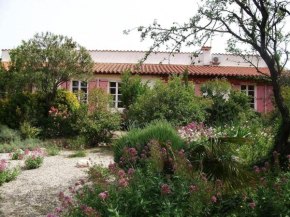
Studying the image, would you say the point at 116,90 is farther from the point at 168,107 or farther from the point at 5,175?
the point at 5,175

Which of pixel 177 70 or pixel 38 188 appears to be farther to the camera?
pixel 177 70

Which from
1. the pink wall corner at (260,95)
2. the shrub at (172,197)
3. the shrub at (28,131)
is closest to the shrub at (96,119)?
the shrub at (28,131)

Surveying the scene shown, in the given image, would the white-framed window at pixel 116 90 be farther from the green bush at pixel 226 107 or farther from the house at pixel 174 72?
the green bush at pixel 226 107

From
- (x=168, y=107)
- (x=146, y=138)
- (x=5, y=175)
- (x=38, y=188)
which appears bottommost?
(x=38, y=188)

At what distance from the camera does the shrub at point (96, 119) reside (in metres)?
10.1

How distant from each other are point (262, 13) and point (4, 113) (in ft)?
34.8

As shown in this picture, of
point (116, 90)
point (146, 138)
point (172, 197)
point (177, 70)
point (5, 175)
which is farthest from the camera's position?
point (177, 70)

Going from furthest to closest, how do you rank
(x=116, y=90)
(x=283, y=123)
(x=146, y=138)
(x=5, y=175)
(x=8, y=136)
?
(x=116, y=90) < (x=8, y=136) < (x=5, y=175) < (x=146, y=138) < (x=283, y=123)

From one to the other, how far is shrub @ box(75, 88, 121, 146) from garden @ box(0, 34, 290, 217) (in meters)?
0.04

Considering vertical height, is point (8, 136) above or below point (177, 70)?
below

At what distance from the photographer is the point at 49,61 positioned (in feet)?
37.5

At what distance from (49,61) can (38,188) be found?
285 inches

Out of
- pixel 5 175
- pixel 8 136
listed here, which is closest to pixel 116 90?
pixel 8 136

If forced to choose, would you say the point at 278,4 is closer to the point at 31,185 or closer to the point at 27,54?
the point at 31,185
